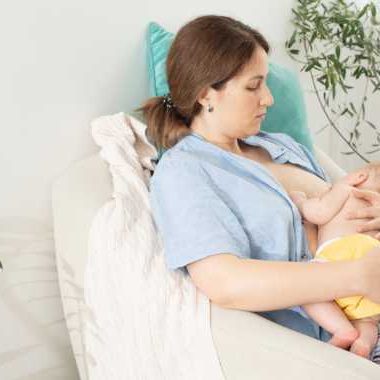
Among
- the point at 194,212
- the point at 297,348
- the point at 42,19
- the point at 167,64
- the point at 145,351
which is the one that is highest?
the point at 42,19

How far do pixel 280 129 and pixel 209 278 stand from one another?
2.49 ft

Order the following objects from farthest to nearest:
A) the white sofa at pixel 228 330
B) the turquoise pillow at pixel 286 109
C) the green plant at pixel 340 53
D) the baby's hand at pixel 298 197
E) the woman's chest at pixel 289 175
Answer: the green plant at pixel 340 53, the turquoise pillow at pixel 286 109, the woman's chest at pixel 289 175, the baby's hand at pixel 298 197, the white sofa at pixel 228 330

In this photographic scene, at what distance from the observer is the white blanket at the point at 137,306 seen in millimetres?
1130

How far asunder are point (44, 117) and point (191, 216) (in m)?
0.45

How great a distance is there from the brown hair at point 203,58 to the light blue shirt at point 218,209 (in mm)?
82

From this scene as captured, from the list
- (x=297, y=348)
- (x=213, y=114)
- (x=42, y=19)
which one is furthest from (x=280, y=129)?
(x=297, y=348)

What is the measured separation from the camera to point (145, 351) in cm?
119

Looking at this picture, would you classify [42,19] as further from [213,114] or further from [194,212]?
[194,212]

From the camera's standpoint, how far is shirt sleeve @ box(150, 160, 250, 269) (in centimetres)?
114

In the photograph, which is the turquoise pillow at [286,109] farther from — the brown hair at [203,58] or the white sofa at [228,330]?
the white sofa at [228,330]

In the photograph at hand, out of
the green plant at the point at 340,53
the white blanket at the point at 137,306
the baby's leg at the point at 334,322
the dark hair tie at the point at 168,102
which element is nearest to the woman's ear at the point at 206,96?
the dark hair tie at the point at 168,102

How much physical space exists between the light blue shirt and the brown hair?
8 cm

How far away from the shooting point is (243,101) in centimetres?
134

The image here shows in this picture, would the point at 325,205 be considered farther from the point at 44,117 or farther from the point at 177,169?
the point at 44,117
